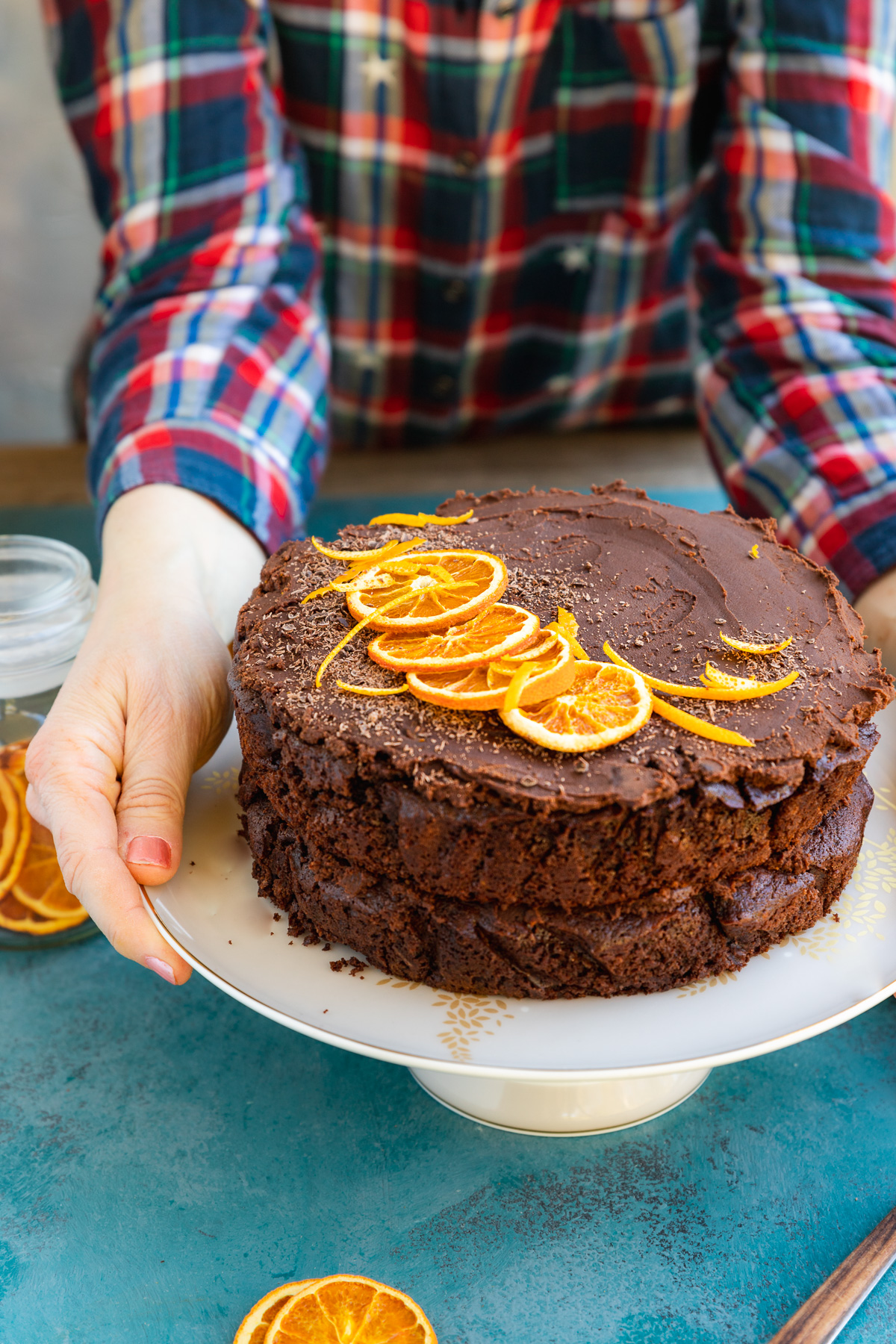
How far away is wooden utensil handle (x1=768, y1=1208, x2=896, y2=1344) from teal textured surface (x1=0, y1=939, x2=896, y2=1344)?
4 centimetres

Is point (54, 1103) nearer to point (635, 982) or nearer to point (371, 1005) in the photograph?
point (371, 1005)

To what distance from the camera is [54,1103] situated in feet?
5.09

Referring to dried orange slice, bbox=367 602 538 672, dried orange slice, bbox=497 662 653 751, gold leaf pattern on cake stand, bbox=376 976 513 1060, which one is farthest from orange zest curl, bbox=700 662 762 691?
gold leaf pattern on cake stand, bbox=376 976 513 1060

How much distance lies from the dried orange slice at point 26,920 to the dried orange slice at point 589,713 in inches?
37.5

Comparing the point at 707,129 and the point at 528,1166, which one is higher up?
the point at 707,129

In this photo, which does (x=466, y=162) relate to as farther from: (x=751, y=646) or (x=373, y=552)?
(x=751, y=646)

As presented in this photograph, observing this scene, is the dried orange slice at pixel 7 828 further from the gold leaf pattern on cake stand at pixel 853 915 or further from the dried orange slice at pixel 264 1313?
the gold leaf pattern on cake stand at pixel 853 915

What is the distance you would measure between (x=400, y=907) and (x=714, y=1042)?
43cm

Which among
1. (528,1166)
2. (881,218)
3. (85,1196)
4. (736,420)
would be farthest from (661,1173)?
(881,218)

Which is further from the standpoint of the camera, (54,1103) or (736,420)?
(736,420)

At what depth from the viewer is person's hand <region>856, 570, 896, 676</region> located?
6.21 ft

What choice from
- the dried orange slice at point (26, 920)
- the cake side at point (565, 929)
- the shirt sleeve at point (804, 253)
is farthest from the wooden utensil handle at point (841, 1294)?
the shirt sleeve at point (804, 253)

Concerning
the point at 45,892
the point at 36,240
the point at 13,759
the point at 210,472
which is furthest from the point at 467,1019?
the point at 36,240

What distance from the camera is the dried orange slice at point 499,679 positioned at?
132 centimetres
